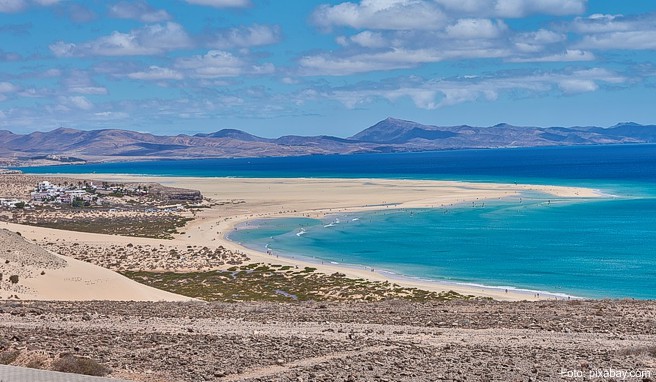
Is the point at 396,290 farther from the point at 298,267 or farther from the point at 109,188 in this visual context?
the point at 109,188

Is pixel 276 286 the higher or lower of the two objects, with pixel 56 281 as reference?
lower

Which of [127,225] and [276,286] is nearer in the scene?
[276,286]

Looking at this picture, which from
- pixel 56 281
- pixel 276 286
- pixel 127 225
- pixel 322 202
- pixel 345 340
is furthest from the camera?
pixel 322 202

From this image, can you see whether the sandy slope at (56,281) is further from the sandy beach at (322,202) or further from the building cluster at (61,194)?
the building cluster at (61,194)

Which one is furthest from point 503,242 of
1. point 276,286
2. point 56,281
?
point 56,281

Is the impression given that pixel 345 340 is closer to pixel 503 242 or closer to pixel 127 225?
pixel 503 242

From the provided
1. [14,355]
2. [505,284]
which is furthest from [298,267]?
[14,355]

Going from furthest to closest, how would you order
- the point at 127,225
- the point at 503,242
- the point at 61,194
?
the point at 61,194 → the point at 127,225 → the point at 503,242
